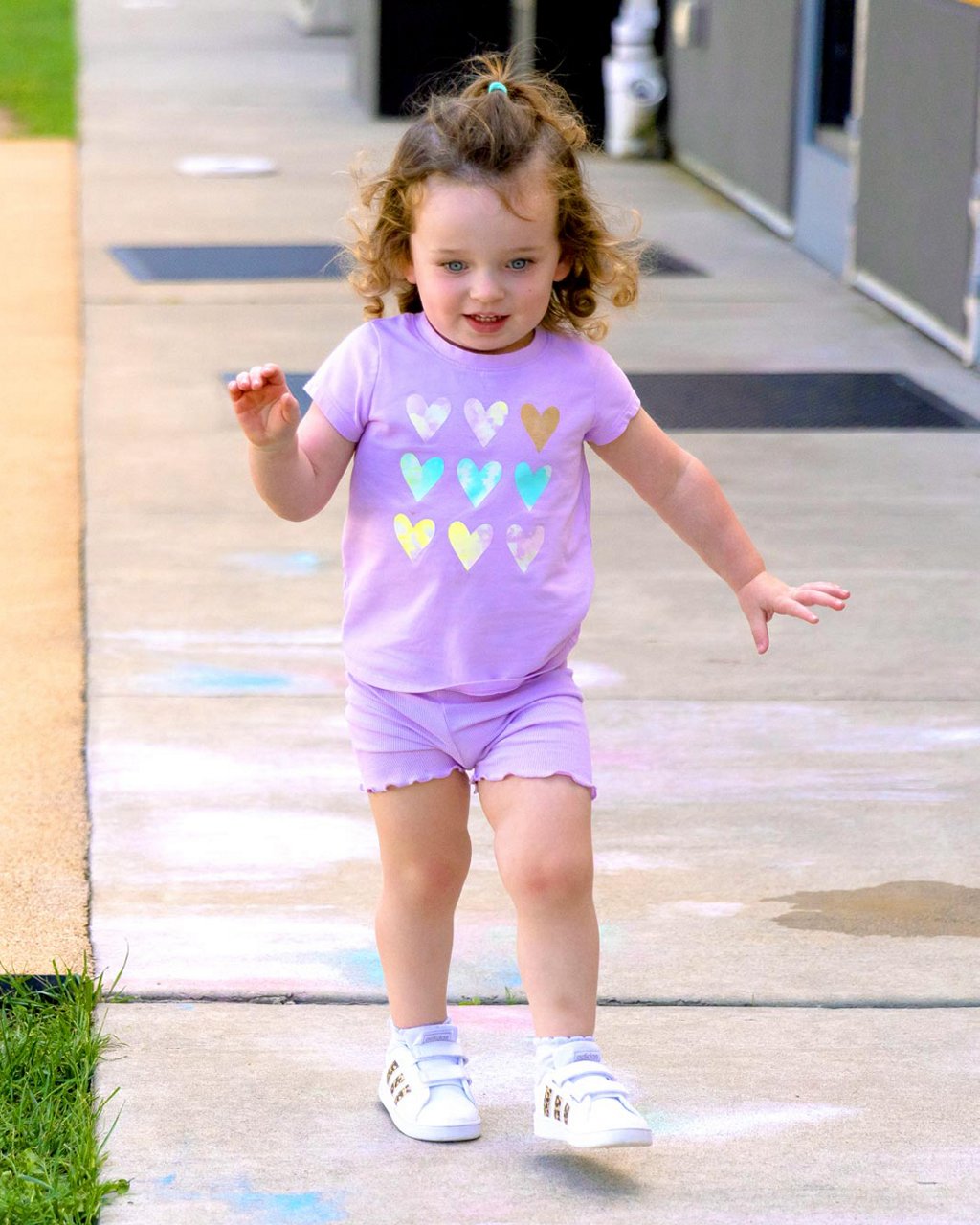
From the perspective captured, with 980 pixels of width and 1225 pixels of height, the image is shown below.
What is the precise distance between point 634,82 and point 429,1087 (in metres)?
11.2

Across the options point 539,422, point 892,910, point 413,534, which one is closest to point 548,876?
point 413,534

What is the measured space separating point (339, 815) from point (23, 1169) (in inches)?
55.6

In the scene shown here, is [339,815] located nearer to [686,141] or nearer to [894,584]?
[894,584]

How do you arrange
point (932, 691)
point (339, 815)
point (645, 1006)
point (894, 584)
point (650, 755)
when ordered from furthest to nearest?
point (894, 584) → point (932, 691) → point (650, 755) → point (339, 815) → point (645, 1006)

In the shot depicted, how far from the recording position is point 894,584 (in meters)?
5.54

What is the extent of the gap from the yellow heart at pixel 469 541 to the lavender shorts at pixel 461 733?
7.4 inches

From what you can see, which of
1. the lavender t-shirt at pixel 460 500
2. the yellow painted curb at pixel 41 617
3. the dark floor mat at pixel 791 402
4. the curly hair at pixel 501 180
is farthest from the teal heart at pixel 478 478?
the dark floor mat at pixel 791 402

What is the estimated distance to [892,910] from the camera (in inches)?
145

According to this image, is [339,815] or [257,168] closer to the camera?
[339,815]

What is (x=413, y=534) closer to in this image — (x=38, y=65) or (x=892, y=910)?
(x=892, y=910)

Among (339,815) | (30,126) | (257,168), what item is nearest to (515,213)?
(339,815)

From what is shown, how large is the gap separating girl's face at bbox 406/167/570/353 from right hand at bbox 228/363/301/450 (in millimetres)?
257

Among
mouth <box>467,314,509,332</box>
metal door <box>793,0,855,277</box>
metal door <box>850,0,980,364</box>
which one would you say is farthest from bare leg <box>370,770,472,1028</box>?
metal door <box>793,0,855,277</box>

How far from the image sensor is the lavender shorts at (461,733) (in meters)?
2.82
